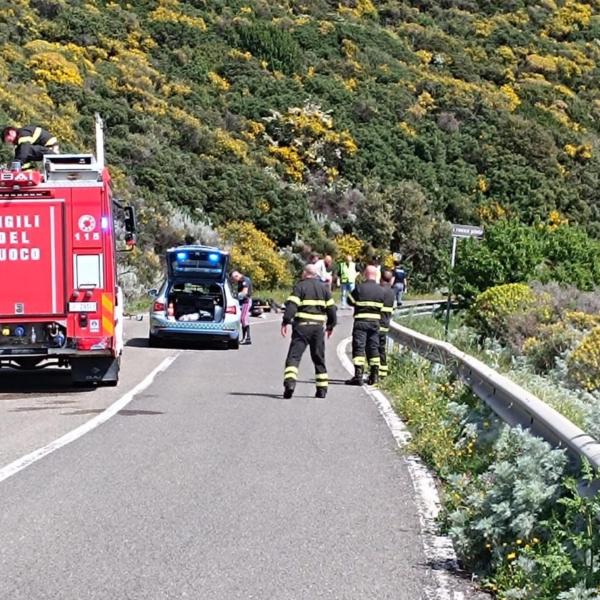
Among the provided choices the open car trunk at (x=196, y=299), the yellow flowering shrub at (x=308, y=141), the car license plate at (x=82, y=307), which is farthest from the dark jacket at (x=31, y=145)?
the yellow flowering shrub at (x=308, y=141)

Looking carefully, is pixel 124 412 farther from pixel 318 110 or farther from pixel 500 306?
pixel 318 110

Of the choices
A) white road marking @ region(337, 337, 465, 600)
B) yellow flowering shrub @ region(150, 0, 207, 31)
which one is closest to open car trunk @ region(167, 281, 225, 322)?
white road marking @ region(337, 337, 465, 600)

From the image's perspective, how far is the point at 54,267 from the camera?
14.3 metres

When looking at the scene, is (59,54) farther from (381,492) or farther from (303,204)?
(381,492)

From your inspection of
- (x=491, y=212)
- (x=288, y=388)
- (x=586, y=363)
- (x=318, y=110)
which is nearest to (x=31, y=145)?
(x=288, y=388)

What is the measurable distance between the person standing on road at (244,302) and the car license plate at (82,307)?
9165 millimetres

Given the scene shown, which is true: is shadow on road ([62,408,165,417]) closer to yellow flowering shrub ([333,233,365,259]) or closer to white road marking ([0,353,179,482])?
white road marking ([0,353,179,482])

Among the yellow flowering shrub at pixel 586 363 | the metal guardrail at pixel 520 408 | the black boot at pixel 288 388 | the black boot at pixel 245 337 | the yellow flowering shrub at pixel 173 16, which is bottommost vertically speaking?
the black boot at pixel 245 337

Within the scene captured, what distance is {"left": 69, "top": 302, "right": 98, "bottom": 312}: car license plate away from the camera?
1425 cm

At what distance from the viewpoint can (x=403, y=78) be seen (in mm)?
67812

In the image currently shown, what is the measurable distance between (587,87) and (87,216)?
65.9 m

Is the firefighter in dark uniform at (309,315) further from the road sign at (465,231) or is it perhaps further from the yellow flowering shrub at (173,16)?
the yellow flowering shrub at (173,16)

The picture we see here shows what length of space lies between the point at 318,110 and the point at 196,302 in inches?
1367

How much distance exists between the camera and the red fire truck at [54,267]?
46.7 ft
